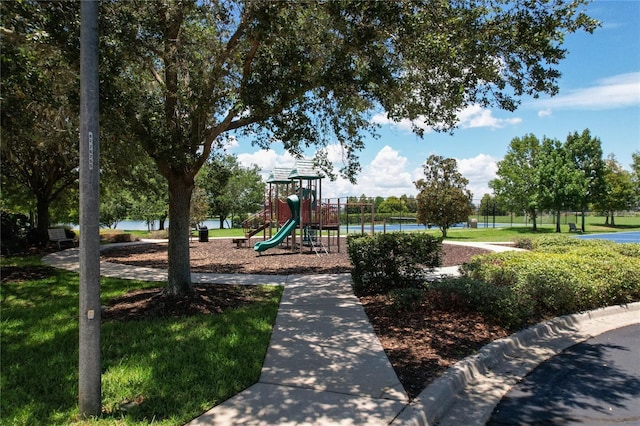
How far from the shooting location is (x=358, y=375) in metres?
4.35

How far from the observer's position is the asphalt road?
146 inches

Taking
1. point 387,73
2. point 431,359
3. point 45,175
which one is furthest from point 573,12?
point 45,175

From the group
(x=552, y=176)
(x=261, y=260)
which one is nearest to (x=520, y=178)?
(x=552, y=176)

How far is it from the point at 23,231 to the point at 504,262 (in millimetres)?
21867

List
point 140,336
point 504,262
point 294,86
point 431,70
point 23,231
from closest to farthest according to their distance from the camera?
point 140,336, point 294,86, point 431,70, point 504,262, point 23,231

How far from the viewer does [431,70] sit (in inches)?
298

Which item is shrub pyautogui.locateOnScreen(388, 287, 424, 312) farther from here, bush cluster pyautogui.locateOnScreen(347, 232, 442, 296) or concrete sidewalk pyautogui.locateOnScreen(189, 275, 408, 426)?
bush cluster pyautogui.locateOnScreen(347, 232, 442, 296)

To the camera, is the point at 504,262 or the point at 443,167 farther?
the point at 443,167

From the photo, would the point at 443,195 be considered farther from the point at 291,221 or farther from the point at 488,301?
the point at 488,301

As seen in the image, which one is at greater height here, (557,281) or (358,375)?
(557,281)

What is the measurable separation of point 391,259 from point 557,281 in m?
2.82

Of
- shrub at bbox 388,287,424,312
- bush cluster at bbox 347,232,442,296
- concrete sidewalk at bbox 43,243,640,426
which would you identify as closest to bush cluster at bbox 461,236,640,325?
concrete sidewalk at bbox 43,243,640,426

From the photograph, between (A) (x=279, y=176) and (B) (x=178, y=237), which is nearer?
(B) (x=178, y=237)

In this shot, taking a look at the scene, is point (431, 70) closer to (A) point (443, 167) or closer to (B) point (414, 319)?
(B) point (414, 319)
